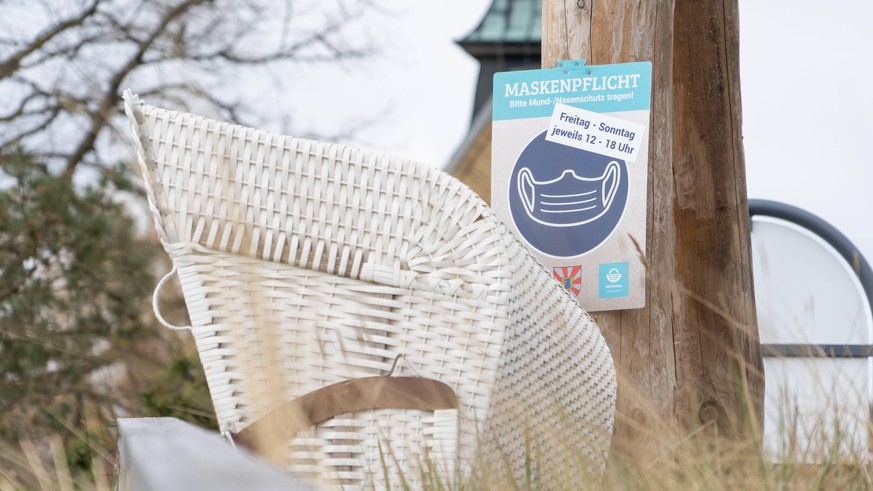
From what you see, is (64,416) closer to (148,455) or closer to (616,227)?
(616,227)

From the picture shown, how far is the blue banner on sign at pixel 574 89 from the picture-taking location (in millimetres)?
2600

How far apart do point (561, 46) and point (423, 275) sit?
3.94ft

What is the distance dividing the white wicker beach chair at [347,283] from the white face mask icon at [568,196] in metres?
0.91

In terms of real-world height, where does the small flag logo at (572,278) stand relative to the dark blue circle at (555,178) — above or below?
below

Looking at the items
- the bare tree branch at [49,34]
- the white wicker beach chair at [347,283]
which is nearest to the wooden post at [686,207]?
the white wicker beach chair at [347,283]

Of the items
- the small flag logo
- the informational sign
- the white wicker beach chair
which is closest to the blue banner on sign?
the informational sign

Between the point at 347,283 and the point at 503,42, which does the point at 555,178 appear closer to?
the point at 347,283

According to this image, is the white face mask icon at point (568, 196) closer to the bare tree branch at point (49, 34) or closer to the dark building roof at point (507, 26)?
the bare tree branch at point (49, 34)

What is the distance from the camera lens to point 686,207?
3.46 meters

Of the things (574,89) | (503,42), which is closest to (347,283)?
(574,89)

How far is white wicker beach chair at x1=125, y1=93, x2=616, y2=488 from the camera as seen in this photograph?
1693mm

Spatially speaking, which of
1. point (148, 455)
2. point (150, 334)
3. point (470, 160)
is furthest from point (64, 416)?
point (148, 455)

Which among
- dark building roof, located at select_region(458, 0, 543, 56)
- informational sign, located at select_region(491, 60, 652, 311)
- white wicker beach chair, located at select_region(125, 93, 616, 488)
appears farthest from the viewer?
dark building roof, located at select_region(458, 0, 543, 56)

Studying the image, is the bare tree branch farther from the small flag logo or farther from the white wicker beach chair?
the white wicker beach chair
